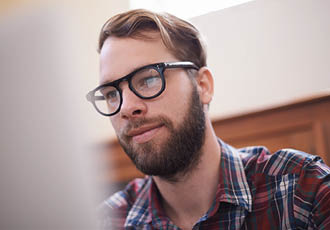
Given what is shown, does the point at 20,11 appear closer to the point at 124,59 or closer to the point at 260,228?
the point at 124,59

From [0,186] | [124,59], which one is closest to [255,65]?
[124,59]

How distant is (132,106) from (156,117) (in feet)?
0.25

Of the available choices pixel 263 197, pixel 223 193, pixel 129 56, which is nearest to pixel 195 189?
pixel 223 193

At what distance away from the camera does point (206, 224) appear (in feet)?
3.03

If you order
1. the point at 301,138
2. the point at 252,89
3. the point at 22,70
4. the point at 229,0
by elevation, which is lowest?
the point at 301,138

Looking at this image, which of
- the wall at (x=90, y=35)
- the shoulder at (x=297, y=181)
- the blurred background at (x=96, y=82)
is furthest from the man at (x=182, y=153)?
the wall at (x=90, y=35)

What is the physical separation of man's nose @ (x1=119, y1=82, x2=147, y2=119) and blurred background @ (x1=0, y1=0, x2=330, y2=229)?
0.13 metres

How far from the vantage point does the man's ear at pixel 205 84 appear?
3.57ft

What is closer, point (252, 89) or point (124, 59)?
point (124, 59)

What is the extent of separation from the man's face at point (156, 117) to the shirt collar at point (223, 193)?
11 centimetres

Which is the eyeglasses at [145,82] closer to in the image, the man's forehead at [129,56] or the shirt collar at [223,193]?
the man's forehead at [129,56]

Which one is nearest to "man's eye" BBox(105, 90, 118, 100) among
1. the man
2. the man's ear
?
the man

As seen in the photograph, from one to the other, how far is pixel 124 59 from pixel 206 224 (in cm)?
54

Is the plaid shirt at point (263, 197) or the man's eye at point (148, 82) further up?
the man's eye at point (148, 82)
